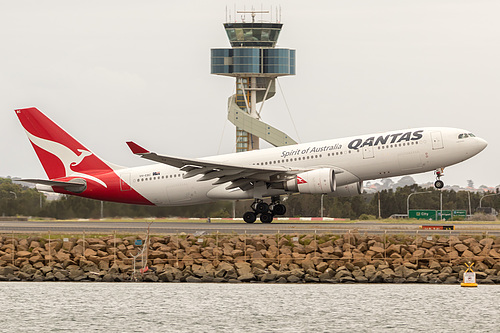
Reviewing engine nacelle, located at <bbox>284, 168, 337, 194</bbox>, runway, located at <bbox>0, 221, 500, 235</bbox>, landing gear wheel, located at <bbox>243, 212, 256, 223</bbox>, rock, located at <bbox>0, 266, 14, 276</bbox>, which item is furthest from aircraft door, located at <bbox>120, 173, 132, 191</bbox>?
rock, located at <bbox>0, 266, 14, 276</bbox>

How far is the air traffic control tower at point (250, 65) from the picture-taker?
392 ft

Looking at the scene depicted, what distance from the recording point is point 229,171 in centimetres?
5234

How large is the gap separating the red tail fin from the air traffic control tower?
61.5m

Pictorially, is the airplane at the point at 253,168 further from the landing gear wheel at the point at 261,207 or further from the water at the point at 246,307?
the water at the point at 246,307

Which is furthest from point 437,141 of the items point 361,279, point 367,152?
point 361,279

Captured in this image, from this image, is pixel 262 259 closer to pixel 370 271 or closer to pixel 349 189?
pixel 370 271

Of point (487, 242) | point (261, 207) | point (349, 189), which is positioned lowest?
point (487, 242)

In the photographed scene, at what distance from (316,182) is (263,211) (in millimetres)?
4367

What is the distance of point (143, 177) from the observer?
5584 cm

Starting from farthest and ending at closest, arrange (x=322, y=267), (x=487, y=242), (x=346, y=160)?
(x=346, y=160) < (x=487, y=242) < (x=322, y=267)

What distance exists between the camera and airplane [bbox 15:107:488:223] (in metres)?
50.7

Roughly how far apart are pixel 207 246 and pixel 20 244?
9.03 metres

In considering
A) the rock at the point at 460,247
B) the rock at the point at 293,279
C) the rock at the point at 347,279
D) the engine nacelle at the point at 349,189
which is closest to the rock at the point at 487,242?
the rock at the point at 460,247

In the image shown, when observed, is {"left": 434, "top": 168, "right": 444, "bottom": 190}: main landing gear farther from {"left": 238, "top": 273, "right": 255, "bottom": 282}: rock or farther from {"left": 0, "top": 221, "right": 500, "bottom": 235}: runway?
{"left": 238, "top": 273, "right": 255, "bottom": 282}: rock
